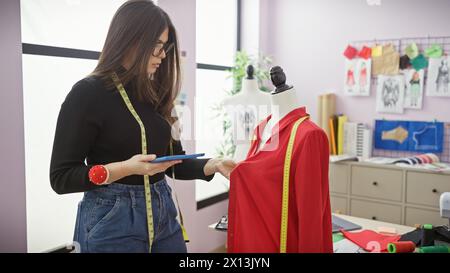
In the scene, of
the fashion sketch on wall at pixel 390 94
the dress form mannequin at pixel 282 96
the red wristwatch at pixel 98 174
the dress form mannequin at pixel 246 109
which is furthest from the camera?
the fashion sketch on wall at pixel 390 94

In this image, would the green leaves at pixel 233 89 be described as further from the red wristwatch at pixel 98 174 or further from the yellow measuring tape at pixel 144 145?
the red wristwatch at pixel 98 174

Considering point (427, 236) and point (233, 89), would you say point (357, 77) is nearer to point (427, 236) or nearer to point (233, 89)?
point (233, 89)

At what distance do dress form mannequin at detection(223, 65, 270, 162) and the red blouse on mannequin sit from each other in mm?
1261

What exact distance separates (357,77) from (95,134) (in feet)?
10.6

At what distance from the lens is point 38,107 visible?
7.48ft

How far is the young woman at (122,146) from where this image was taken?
46.9 inches

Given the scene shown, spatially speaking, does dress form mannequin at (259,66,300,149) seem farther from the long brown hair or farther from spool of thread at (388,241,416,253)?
spool of thread at (388,241,416,253)

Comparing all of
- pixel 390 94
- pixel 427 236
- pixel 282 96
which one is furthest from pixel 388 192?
pixel 282 96

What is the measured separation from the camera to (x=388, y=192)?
3.43m

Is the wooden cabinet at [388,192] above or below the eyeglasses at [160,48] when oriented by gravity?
below

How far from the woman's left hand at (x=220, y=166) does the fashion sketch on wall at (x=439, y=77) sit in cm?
275

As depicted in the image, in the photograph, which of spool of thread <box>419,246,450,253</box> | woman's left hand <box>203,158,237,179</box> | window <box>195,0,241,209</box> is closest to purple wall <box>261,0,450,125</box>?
window <box>195,0,241,209</box>

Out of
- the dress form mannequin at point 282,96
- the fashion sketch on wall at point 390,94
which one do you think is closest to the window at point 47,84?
the dress form mannequin at point 282,96
